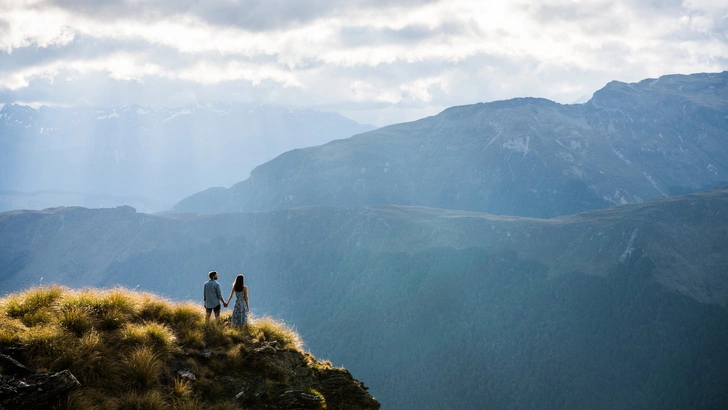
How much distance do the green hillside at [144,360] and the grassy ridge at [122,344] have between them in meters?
0.03

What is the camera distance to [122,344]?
15344mm

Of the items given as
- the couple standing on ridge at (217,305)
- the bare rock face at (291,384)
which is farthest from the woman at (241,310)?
the bare rock face at (291,384)

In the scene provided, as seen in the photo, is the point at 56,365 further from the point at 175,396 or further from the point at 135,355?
the point at 175,396

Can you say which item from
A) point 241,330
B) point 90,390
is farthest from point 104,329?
point 241,330

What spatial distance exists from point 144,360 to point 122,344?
1.54m

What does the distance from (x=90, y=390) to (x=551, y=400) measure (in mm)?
221430

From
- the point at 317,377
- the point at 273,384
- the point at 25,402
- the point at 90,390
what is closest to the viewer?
the point at 25,402

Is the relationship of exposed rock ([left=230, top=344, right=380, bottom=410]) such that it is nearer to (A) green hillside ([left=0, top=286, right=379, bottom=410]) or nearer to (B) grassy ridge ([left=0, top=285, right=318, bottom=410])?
(A) green hillside ([left=0, top=286, right=379, bottom=410])

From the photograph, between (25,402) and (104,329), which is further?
(104,329)

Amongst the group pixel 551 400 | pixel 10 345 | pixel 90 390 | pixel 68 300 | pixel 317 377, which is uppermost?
pixel 68 300

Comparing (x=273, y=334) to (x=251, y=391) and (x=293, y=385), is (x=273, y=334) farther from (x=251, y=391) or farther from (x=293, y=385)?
(x=251, y=391)

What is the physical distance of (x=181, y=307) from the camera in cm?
2017

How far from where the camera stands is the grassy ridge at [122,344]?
43.7 ft

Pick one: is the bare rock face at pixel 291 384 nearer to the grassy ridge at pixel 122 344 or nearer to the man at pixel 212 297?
the grassy ridge at pixel 122 344
